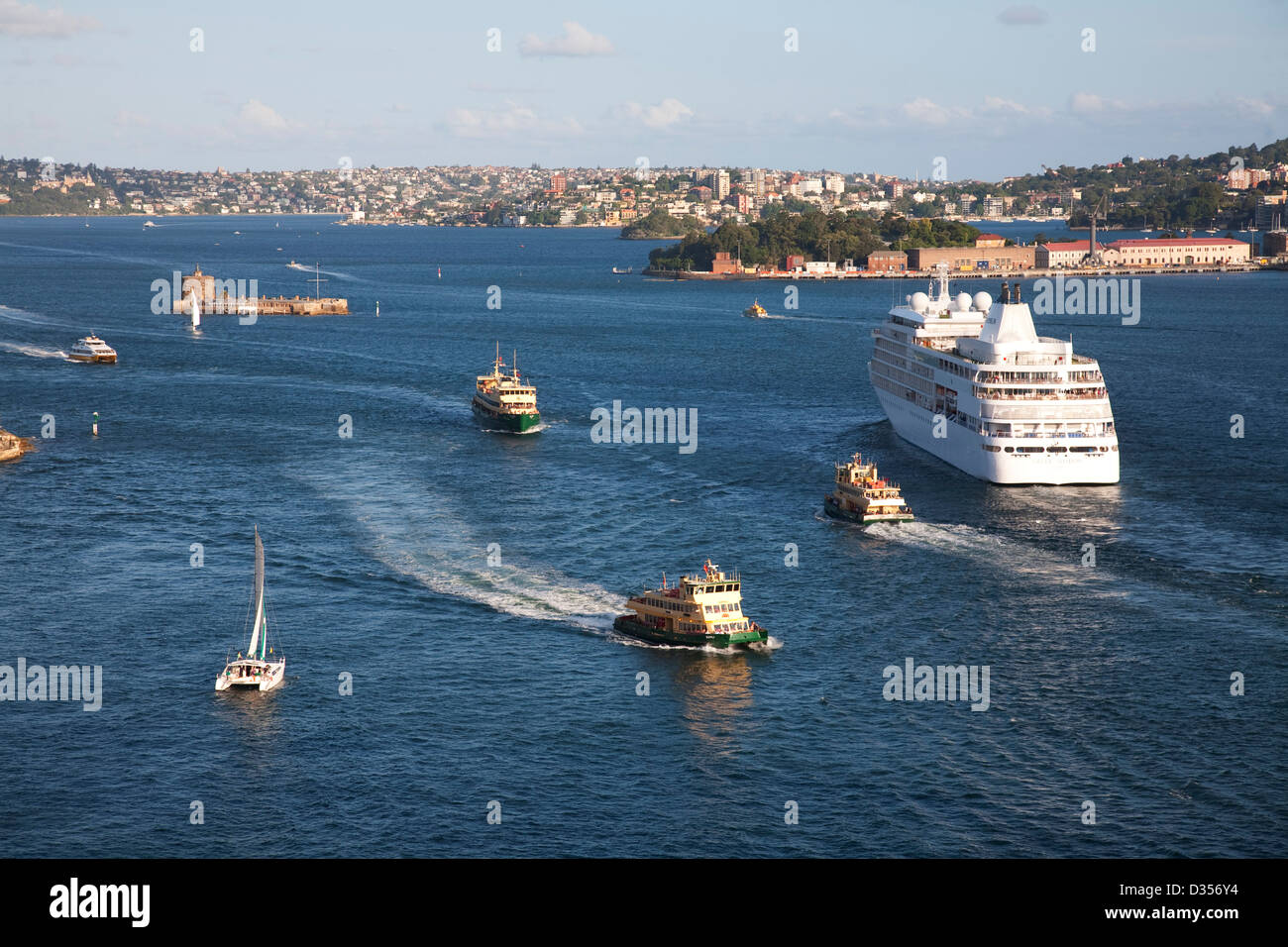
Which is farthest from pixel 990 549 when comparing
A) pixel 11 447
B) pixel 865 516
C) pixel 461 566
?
pixel 11 447

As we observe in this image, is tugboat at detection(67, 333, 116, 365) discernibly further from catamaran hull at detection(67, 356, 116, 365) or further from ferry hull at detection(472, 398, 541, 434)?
ferry hull at detection(472, 398, 541, 434)

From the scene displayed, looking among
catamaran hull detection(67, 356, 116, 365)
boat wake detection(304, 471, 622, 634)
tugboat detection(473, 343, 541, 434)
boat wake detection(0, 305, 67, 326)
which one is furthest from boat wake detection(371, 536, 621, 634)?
boat wake detection(0, 305, 67, 326)

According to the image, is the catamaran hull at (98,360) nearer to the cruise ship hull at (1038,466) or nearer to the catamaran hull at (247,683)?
the cruise ship hull at (1038,466)

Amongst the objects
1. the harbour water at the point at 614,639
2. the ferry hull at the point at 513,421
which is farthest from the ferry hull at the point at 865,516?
the ferry hull at the point at 513,421

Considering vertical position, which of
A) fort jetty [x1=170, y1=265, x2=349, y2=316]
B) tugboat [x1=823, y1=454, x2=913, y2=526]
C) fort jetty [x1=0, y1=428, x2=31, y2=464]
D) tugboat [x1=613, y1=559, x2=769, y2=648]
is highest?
fort jetty [x1=170, y1=265, x2=349, y2=316]

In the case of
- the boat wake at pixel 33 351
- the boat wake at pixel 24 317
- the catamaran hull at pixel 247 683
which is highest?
the boat wake at pixel 24 317

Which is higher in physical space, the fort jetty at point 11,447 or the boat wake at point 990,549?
the fort jetty at point 11,447

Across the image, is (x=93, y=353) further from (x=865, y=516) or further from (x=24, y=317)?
(x=865, y=516)
